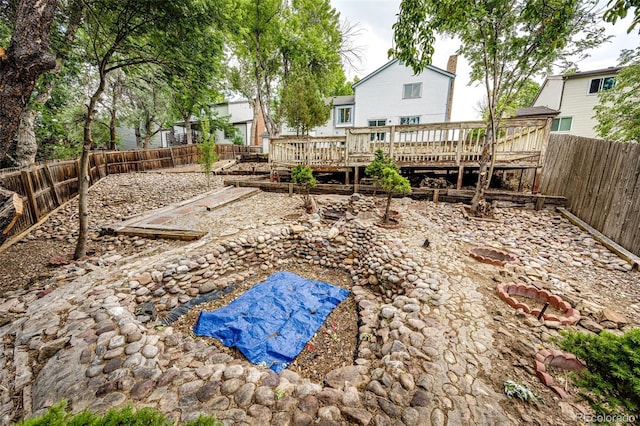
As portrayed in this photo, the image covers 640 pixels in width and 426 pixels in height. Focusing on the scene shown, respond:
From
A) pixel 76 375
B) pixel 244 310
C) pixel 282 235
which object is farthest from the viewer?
pixel 282 235

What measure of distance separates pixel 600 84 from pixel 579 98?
97 cm

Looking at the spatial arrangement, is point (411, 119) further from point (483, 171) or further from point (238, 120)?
point (238, 120)

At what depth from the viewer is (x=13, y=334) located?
2.46m

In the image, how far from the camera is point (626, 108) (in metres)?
9.31

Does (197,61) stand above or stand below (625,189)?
above

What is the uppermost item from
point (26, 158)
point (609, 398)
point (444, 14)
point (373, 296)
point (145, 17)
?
point (145, 17)

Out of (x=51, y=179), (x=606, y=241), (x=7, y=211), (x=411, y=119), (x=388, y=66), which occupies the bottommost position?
(x=606, y=241)

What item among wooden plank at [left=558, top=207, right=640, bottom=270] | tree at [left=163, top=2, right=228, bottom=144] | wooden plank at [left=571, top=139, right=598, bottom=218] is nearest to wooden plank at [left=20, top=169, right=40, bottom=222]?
tree at [left=163, top=2, right=228, bottom=144]

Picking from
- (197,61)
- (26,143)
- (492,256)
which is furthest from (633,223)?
(26,143)

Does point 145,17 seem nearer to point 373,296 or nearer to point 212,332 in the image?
point 212,332

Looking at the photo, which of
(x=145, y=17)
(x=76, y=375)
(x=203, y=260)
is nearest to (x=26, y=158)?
(x=145, y=17)

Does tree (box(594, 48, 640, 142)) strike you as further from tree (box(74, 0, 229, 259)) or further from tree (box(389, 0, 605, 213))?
tree (box(74, 0, 229, 259))

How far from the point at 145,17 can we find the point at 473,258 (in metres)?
6.99

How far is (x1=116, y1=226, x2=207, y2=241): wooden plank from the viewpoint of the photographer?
4.76 metres
